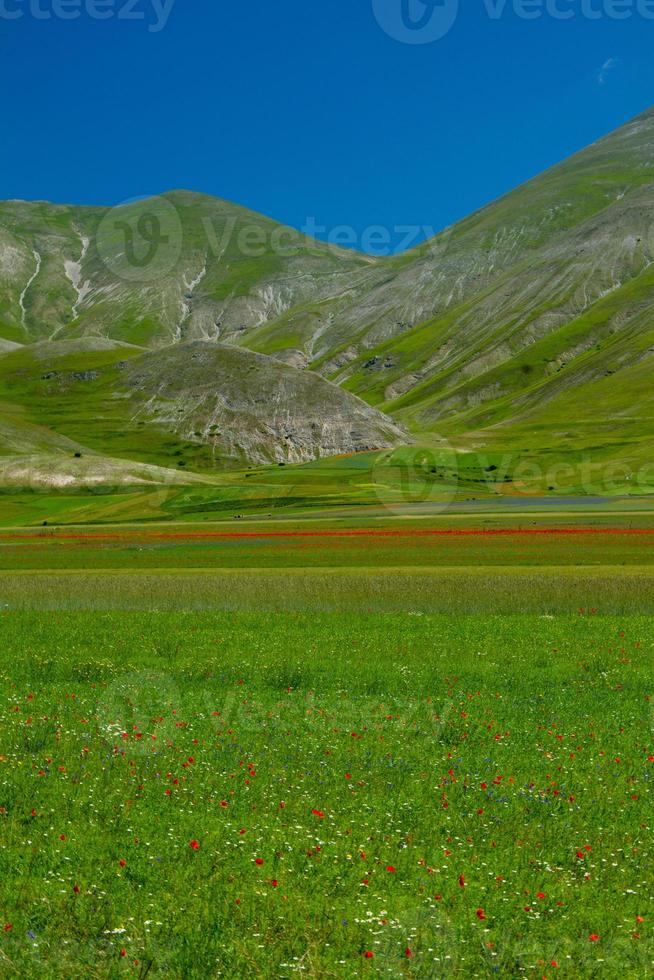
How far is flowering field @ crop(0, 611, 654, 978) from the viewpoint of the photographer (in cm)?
1031

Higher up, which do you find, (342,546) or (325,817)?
(325,817)

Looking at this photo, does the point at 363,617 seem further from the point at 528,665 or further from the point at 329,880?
the point at 329,880

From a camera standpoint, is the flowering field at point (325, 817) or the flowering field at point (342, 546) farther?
the flowering field at point (342, 546)

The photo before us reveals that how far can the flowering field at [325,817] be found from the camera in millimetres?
10312

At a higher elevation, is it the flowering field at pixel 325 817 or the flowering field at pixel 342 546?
the flowering field at pixel 325 817

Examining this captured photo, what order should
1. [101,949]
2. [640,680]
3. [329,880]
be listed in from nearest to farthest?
1. [101,949]
2. [329,880]
3. [640,680]

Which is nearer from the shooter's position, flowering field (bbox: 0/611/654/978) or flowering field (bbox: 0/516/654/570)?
flowering field (bbox: 0/611/654/978)

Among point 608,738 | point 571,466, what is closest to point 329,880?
point 608,738

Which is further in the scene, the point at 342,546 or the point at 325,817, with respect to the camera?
the point at 342,546

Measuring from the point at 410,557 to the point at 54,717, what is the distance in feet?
159

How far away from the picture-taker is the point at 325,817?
1401 cm

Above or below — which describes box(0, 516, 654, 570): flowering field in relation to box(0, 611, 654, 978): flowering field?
below

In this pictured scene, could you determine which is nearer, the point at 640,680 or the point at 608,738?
the point at 608,738

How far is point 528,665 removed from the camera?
84.2 ft
